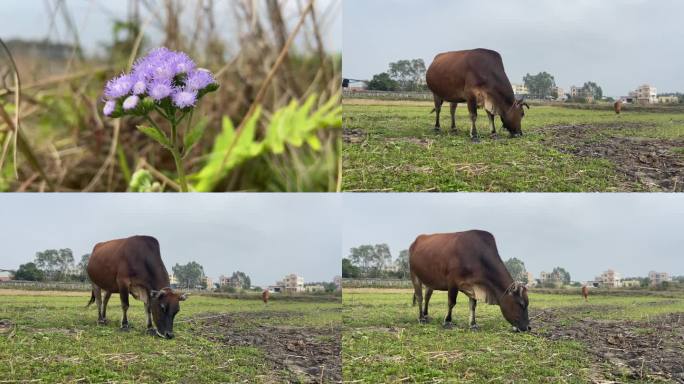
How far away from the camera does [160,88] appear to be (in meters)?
3.32

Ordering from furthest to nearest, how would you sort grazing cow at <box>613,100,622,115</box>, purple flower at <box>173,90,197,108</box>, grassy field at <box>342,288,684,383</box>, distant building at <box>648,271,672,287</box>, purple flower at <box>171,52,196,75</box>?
1. grazing cow at <box>613,100,622,115</box>
2. distant building at <box>648,271,672,287</box>
3. grassy field at <box>342,288,684,383</box>
4. purple flower at <box>171,52,196,75</box>
5. purple flower at <box>173,90,197,108</box>

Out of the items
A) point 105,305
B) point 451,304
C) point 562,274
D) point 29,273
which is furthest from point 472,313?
point 29,273

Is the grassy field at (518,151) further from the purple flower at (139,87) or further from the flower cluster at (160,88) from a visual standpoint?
the purple flower at (139,87)

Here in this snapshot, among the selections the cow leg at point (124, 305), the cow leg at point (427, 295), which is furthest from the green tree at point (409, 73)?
the cow leg at point (124, 305)

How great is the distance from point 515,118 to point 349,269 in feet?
3.97

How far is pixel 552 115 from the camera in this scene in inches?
162

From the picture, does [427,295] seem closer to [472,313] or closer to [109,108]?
[472,313]

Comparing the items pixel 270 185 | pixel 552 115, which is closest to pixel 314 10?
pixel 270 185

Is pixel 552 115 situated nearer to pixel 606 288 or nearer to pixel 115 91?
pixel 606 288

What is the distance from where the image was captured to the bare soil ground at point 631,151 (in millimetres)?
3988

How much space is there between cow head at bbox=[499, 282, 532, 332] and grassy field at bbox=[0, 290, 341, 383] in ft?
2.95

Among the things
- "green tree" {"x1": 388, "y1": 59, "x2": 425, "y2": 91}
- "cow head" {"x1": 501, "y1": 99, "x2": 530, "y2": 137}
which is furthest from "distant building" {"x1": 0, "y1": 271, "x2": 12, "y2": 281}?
"cow head" {"x1": 501, "y1": 99, "x2": 530, "y2": 137}

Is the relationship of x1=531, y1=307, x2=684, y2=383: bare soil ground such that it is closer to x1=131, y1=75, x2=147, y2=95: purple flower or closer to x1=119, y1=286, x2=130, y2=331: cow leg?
x1=119, y1=286, x2=130, y2=331: cow leg

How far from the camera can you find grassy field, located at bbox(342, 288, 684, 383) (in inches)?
154
